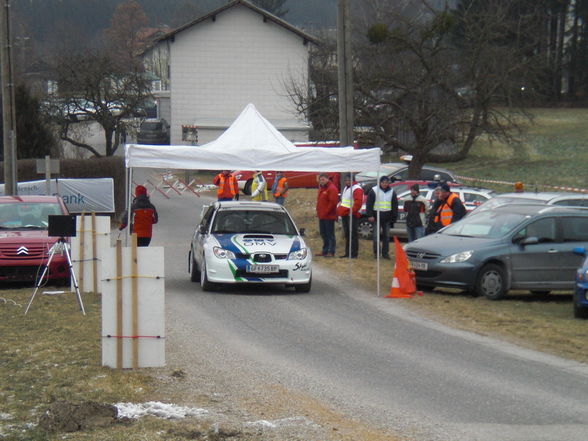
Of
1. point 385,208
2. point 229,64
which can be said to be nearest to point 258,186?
point 385,208

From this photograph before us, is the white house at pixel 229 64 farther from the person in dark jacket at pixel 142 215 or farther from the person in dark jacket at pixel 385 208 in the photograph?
the person in dark jacket at pixel 142 215

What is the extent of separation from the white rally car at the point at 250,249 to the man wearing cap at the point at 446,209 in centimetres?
427

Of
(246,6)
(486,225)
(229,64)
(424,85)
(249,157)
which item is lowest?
(486,225)

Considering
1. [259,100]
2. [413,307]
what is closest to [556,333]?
[413,307]

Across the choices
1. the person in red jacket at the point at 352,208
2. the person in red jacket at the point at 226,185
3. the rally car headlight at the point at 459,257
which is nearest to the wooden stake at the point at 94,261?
the rally car headlight at the point at 459,257

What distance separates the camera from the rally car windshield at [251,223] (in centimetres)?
1631

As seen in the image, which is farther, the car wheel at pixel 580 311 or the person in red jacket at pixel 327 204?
the person in red jacket at pixel 327 204

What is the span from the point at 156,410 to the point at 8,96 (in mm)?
16777

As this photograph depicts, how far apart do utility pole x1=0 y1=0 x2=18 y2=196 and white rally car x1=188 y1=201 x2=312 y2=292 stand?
820 cm

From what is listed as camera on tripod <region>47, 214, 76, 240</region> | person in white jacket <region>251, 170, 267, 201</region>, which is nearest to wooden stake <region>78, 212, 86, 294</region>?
camera on tripod <region>47, 214, 76, 240</region>

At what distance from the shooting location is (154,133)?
203 feet

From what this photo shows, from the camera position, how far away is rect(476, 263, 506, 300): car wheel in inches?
623

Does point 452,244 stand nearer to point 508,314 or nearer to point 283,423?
point 508,314

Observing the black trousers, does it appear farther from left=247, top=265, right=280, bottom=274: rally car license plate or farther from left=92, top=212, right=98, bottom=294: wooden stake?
left=92, top=212, right=98, bottom=294: wooden stake
